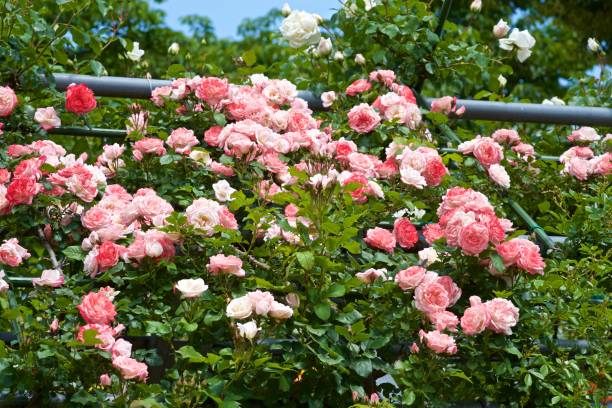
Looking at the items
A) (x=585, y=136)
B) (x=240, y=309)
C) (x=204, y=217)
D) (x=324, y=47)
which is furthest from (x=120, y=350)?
(x=585, y=136)

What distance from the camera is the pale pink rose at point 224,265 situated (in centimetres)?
233

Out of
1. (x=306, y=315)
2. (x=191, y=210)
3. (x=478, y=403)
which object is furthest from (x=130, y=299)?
(x=478, y=403)

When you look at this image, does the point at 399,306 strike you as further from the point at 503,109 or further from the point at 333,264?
the point at 503,109

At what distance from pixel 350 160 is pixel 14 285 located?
1.05 m

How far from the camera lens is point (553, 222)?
11.3 ft

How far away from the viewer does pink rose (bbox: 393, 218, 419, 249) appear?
2.71m

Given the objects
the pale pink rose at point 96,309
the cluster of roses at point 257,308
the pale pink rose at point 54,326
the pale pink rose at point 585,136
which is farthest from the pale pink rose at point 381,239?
the pale pink rose at point 585,136

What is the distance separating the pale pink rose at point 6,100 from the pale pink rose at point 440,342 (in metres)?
1.53

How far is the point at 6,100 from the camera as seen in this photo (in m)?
3.01

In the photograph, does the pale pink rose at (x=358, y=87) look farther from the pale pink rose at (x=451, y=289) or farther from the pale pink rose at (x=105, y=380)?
the pale pink rose at (x=105, y=380)

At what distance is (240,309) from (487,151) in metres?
1.36

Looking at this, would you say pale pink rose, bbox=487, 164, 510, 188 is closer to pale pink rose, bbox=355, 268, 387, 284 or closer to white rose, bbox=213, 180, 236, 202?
pale pink rose, bbox=355, 268, 387, 284

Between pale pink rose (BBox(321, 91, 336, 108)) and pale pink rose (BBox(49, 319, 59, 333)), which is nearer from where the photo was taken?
pale pink rose (BBox(49, 319, 59, 333))

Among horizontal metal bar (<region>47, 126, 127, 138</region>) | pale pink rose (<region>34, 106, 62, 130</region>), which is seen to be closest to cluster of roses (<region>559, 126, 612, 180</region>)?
horizontal metal bar (<region>47, 126, 127, 138</region>)
